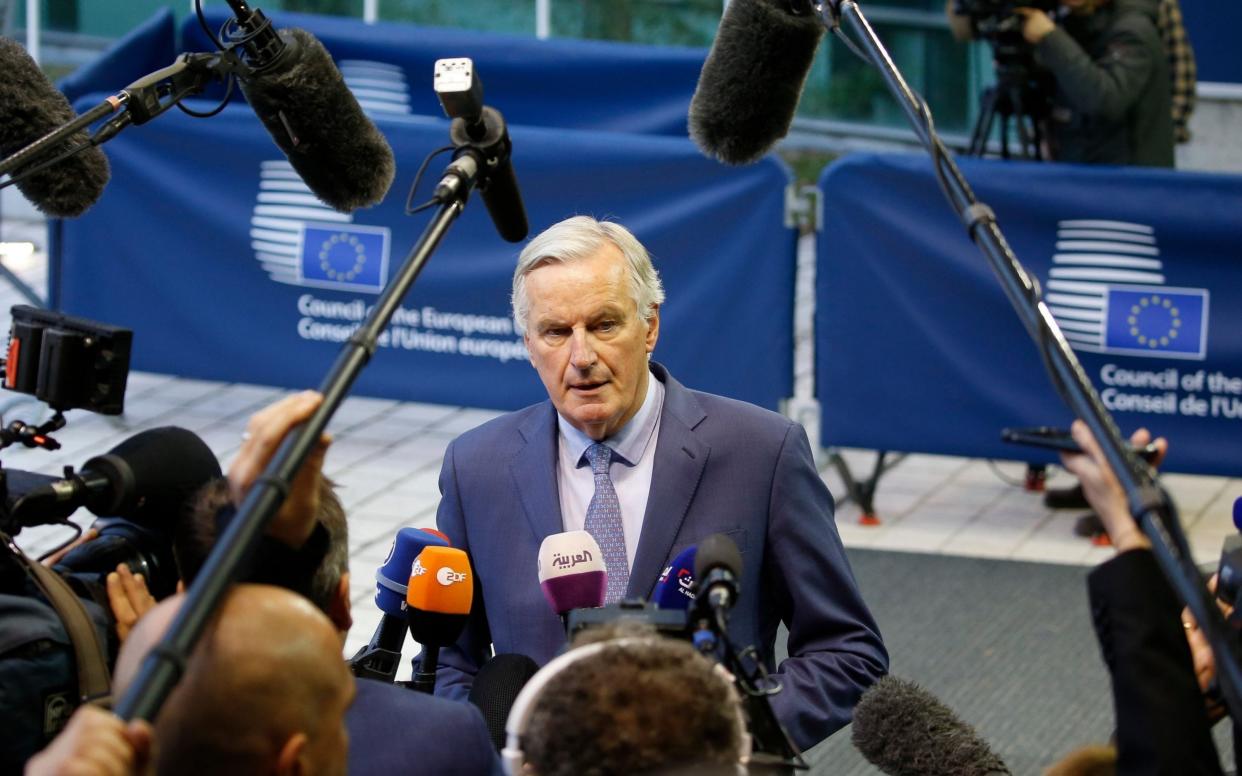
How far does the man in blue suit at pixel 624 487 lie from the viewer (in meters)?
3.68

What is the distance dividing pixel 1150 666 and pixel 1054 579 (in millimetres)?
4894

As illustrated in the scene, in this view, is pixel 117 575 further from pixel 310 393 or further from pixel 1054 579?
pixel 1054 579

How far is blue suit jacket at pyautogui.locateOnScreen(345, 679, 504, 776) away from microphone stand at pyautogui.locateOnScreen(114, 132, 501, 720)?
0.61 metres

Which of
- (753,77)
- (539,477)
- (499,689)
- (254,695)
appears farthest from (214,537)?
(753,77)

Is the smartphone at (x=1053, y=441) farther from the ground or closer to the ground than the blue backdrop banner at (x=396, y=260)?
farther from the ground

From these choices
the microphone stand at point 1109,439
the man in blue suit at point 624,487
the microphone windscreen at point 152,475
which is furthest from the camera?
the man in blue suit at point 624,487

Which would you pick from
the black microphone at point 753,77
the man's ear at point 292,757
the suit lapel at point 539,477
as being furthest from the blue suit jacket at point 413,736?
the black microphone at point 753,77

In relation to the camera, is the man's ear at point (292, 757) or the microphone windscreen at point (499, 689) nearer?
the man's ear at point (292, 757)

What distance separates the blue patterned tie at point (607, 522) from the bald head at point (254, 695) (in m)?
1.39

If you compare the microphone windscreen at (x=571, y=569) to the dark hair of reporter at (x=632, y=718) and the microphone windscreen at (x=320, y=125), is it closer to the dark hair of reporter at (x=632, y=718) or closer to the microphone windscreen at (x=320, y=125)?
the dark hair of reporter at (x=632, y=718)

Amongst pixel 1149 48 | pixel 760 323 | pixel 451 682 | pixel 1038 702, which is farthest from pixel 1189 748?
pixel 1149 48

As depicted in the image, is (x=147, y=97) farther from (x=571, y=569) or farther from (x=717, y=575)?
(x=717, y=575)

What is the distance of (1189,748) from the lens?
229 centimetres

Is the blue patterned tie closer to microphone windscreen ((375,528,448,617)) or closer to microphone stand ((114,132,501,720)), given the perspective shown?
microphone windscreen ((375,528,448,617))
